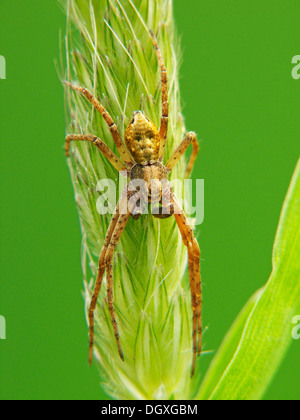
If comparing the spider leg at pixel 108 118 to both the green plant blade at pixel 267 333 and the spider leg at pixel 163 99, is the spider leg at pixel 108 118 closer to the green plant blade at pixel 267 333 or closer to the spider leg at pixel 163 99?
the spider leg at pixel 163 99

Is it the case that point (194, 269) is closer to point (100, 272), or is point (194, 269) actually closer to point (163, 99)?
point (100, 272)

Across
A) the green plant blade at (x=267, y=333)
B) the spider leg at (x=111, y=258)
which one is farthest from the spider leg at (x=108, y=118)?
the green plant blade at (x=267, y=333)

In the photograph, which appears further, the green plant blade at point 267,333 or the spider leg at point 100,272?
the spider leg at point 100,272

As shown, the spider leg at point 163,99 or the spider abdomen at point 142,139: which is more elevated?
the spider leg at point 163,99

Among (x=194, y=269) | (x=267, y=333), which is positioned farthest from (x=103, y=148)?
(x=267, y=333)

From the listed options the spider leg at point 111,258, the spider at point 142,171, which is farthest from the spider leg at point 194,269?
the spider leg at point 111,258

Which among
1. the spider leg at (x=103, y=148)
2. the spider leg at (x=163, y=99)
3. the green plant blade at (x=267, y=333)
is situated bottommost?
the green plant blade at (x=267, y=333)

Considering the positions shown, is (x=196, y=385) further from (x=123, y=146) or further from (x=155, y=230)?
(x=123, y=146)

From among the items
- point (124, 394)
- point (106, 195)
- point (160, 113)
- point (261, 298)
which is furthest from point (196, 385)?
point (160, 113)
